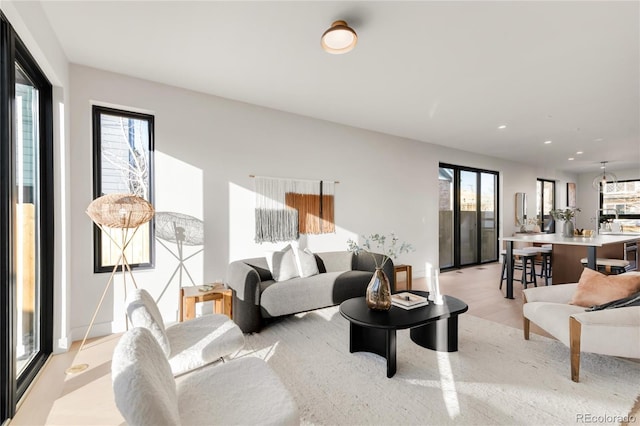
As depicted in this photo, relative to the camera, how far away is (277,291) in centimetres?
340

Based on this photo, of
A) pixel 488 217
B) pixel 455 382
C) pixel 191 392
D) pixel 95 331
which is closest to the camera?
pixel 191 392

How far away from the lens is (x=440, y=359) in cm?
264

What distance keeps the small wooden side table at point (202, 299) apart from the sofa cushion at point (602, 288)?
326cm

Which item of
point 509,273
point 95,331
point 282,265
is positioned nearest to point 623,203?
point 509,273

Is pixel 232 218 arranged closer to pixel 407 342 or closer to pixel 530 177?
pixel 407 342

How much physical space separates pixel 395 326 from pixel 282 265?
1829 mm

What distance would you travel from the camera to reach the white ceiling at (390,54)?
2295mm

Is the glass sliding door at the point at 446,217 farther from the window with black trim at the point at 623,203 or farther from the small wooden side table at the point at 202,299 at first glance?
the window with black trim at the point at 623,203

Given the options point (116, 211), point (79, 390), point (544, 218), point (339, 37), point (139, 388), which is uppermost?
point (339, 37)

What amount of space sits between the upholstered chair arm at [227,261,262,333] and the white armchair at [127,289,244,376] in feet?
2.94

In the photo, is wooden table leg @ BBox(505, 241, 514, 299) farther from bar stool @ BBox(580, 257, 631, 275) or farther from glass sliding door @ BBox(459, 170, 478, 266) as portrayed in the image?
glass sliding door @ BBox(459, 170, 478, 266)

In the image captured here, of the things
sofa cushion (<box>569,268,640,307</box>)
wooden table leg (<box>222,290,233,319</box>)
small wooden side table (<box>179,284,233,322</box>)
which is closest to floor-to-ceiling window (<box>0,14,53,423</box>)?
small wooden side table (<box>179,284,233,322</box>)

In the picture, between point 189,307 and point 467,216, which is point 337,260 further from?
point 467,216

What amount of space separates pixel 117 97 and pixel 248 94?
1404 mm
